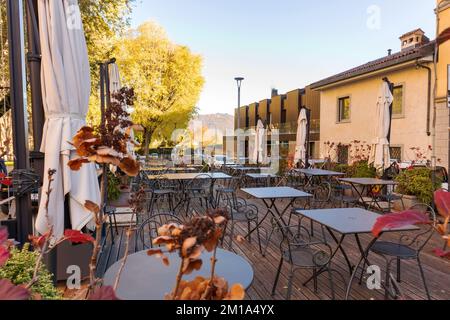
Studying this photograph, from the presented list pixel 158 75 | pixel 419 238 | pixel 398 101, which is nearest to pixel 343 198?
pixel 419 238

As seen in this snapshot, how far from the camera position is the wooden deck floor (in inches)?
125

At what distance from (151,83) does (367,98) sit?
37.6ft

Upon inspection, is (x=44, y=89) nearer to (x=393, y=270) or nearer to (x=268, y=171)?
(x=393, y=270)

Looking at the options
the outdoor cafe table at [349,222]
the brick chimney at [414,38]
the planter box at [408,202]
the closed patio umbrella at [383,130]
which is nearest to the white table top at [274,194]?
the outdoor cafe table at [349,222]

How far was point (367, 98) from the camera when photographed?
43.1ft

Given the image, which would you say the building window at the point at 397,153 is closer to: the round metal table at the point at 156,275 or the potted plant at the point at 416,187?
the potted plant at the point at 416,187

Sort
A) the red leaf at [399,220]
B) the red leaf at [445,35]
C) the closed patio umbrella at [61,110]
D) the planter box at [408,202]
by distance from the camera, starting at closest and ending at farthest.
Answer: the red leaf at [399,220] → the red leaf at [445,35] → the closed patio umbrella at [61,110] → the planter box at [408,202]

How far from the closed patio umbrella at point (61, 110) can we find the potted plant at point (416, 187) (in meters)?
6.09

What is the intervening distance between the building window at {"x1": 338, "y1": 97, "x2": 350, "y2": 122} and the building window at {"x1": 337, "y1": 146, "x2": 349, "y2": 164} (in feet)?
4.65

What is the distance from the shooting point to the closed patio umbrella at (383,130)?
796 centimetres

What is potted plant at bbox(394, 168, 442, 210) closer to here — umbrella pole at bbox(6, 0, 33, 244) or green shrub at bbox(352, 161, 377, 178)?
green shrub at bbox(352, 161, 377, 178)

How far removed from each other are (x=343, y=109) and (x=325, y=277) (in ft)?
42.5

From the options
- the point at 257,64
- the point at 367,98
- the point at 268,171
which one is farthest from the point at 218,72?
the point at 268,171

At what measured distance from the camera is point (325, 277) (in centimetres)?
361
